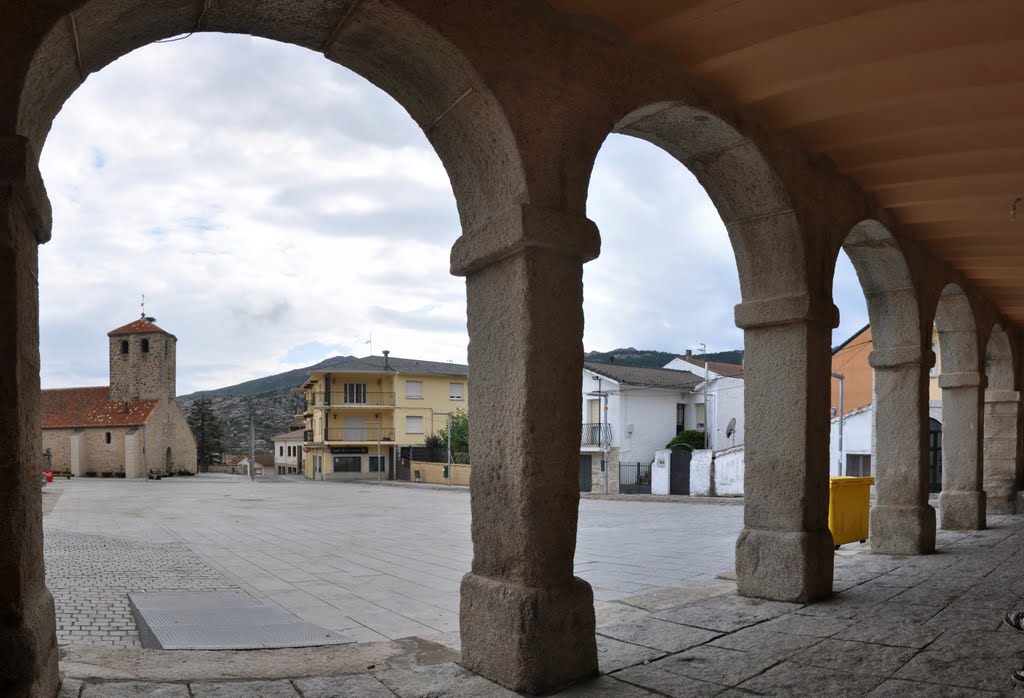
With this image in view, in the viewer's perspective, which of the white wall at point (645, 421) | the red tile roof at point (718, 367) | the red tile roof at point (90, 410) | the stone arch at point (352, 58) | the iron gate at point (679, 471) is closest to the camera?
the stone arch at point (352, 58)

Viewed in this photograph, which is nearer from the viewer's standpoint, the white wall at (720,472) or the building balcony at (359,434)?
the white wall at (720,472)

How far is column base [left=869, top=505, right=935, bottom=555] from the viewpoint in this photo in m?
6.26

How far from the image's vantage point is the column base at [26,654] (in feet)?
6.71

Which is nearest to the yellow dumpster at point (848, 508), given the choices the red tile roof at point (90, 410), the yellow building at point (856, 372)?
the yellow building at point (856, 372)

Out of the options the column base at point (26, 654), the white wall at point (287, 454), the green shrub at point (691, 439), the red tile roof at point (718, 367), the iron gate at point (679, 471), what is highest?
the red tile roof at point (718, 367)

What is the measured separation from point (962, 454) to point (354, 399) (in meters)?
34.4

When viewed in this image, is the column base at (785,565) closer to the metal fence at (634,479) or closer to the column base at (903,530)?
the column base at (903,530)

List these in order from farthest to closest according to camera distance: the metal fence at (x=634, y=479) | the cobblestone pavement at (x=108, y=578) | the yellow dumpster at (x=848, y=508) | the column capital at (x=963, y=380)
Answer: the metal fence at (x=634, y=479), the column capital at (x=963, y=380), the yellow dumpster at (x=848, y=508), the cobblestone pavement at (x=108, y=578)

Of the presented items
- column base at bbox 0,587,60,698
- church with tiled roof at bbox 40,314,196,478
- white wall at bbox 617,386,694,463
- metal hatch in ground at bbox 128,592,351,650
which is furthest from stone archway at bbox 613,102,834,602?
church with tiled roof at bbox 40,314,196,478

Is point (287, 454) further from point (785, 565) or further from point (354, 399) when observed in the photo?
point (785, 565)

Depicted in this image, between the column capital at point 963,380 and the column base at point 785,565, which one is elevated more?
the column capital at point 963,380

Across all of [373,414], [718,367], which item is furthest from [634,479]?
[373,414]

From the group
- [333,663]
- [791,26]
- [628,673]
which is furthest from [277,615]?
[791,26]

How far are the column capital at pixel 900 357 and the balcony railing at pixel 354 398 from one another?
34846 millimetres
